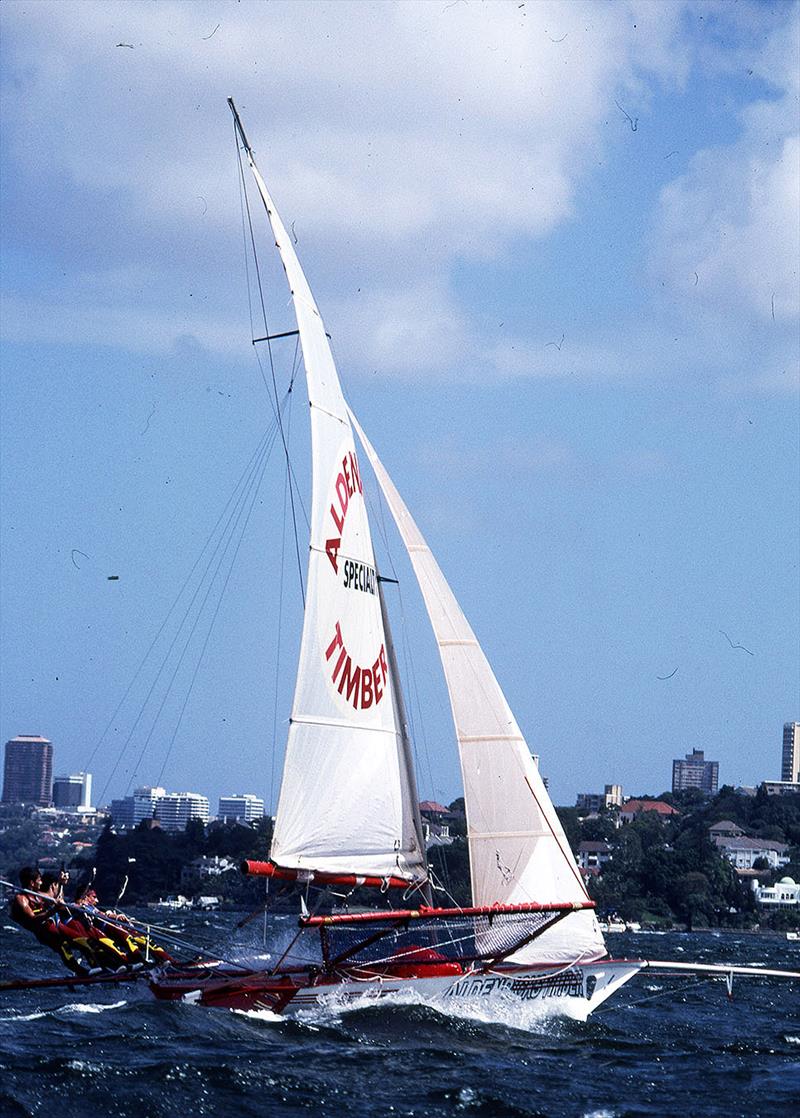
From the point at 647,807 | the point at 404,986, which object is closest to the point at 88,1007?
the point at 404,986

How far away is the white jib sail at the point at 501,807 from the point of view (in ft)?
73.8

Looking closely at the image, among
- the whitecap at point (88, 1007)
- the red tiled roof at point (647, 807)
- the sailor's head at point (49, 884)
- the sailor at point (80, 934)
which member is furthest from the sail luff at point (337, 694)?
the red tiled roof at point (647, 807)

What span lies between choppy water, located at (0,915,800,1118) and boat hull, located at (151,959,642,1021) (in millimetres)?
196

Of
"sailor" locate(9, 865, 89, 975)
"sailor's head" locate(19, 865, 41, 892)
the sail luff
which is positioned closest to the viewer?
"sailor" locate(9, 865, 89, 975)

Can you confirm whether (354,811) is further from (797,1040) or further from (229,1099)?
(797,1040)

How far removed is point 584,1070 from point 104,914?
20.2 ft

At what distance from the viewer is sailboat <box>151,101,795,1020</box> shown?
21203 millimetres

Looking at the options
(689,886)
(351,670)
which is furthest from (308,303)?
(689,886)

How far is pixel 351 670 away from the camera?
2217cm

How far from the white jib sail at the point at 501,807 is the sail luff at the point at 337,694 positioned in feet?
2.82

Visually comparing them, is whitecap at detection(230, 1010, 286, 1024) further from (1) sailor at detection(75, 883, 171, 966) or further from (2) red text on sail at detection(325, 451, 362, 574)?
(2) red text on sail at detection(325, 451, 362, 574)

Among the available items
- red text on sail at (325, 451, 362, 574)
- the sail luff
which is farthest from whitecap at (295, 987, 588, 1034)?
red text on sail at (325, 451, 362, 574)

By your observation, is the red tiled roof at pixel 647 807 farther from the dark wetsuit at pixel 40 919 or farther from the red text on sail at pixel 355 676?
the dark wetsuit at pixel 40 919

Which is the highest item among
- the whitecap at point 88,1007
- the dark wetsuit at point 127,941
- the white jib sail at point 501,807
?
the white jib sail at point 501,807
